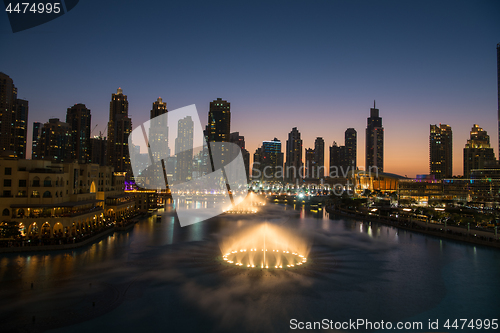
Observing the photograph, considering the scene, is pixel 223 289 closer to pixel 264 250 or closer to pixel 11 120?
pixel 264 250

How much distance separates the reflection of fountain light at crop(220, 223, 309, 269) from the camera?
2275 centimetres

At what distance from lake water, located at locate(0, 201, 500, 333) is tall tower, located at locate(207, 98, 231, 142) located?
142 meters

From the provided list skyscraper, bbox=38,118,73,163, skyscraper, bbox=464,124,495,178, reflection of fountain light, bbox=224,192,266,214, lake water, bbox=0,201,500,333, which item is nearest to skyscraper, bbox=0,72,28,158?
skyscraper, bbox=38,118,73,163

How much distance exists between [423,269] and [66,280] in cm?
2358

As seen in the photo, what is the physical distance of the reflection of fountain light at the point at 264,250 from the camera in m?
22.8

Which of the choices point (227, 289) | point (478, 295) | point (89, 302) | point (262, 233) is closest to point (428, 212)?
point (262, 233)

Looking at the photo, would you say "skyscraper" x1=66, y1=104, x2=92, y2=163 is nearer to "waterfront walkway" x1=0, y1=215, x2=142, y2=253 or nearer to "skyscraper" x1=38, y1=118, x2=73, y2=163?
"skyscraper" x1=38, y1=118, x2=73, y2=163

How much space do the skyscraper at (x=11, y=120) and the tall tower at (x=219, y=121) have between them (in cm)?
8338

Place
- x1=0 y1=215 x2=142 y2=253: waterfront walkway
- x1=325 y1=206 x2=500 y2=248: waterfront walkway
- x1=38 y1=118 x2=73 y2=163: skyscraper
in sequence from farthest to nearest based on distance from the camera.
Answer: x1=38 y1=118 x2=73 y2=163: skyscraper
x1=325 y1=206 x2=500 y2=248: waterfront walkway
x1=0 y1=215 x2=142 y2=253: waterfront walkway

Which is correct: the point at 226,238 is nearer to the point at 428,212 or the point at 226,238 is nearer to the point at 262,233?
the point at 262,233

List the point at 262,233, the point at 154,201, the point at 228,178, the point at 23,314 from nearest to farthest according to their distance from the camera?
the point at 23,314
the point at 262,233
the point at 154,201
the point at 228,178

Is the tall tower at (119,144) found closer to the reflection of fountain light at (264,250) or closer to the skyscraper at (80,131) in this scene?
the skyscraper at (80,131)

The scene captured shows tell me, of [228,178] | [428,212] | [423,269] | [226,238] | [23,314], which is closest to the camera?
[23,314]

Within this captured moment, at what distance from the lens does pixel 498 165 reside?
78.8 meters
